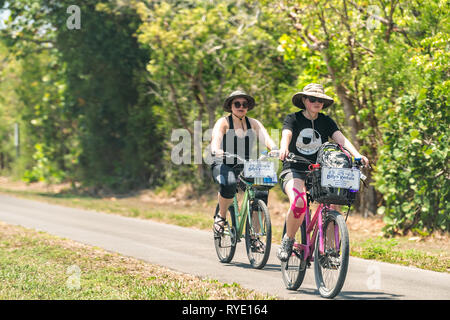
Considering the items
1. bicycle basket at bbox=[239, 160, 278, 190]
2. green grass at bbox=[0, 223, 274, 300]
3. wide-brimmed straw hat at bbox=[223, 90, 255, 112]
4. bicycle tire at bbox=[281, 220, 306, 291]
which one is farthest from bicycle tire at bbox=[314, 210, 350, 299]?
wide-brimmed straw hat at bbox=[223, 90, 255, 112]

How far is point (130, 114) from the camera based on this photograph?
22.4 metres

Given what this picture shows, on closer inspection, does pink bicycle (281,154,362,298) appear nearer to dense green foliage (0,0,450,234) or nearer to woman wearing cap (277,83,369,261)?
woman wearing cap (277,83,369,261)

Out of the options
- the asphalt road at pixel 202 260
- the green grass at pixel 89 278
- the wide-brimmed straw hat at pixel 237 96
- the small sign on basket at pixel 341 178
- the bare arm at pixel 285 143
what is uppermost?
the wide-brimmed straw hat at pixel 237 96

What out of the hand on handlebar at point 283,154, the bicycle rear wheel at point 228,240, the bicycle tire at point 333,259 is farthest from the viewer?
the bicycle rear wheel at point 228,240

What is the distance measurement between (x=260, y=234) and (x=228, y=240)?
2.45 ft

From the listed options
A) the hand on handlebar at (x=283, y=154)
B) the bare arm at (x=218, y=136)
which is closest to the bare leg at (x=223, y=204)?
the bare arm at (x=218, y=136)

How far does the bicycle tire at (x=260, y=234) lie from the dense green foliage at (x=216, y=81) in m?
4.30

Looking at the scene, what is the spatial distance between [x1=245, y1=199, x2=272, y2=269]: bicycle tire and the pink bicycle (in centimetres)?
91

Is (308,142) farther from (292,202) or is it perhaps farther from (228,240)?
(228,240)

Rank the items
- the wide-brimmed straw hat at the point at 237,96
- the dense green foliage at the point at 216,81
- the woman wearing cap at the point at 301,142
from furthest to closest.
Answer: the dense green foliage at the point at 216,81 < the wide-brimmed straw hat at the point at 237,96 < the woman wearing cap at the point at 301,142

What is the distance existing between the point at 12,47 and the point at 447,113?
1768cm

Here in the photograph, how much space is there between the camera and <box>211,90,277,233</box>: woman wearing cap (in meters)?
8.16

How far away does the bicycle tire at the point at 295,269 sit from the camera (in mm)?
6680

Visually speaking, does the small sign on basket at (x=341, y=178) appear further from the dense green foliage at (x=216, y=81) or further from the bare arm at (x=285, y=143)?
the dense green foliage at (x=216, y=81)
